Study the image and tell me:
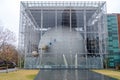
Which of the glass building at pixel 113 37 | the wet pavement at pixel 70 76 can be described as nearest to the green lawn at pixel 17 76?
the wet pavement at pixel 70 76

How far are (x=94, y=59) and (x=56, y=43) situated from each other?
9076mm

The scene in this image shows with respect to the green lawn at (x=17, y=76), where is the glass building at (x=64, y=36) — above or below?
above

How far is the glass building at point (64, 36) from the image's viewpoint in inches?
1924

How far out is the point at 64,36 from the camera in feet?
177

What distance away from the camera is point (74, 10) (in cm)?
5078

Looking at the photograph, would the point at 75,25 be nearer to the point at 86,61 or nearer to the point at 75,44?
the point at 75,44

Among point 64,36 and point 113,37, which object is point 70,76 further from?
point 113,37

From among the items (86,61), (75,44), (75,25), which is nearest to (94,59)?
(86,61)

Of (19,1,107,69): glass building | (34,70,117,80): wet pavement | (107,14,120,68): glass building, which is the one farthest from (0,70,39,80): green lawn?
(107,14,120,68): glass building

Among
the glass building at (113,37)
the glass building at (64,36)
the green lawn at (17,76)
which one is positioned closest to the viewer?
the green lawn at (17,76)

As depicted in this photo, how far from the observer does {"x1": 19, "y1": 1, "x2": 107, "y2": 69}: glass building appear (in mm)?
48875

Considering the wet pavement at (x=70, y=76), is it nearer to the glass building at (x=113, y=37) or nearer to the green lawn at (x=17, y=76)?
the green lawn at (x=17, y=76)

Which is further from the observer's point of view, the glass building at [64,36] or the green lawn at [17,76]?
the glass building at [64,36]

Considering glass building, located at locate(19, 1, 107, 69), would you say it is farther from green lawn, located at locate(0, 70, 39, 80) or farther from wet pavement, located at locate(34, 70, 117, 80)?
wet pavement, located at locate(34, 70, 117, 80)
